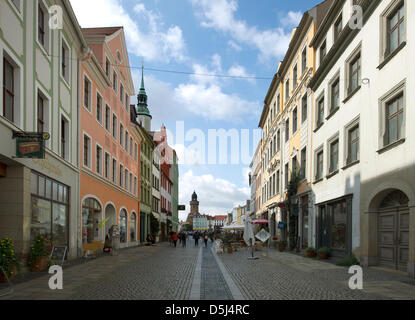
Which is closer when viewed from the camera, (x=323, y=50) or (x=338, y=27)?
(x=338, y=27)

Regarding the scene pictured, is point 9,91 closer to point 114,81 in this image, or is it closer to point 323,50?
point 323,50

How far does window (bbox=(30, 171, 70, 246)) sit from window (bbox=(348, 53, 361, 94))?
13.1 meters

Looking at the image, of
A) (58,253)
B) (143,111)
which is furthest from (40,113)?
(143,111)

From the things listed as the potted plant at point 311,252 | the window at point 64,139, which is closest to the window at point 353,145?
the potted plant at point 311,252

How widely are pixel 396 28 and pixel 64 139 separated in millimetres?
14110

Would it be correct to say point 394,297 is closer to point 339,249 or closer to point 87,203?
point 339,249

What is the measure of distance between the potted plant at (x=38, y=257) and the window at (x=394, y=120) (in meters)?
12.3

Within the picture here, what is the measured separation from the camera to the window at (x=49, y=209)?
14438 mm

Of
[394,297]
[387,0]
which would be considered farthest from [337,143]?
[394,297]

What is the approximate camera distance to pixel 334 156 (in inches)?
800

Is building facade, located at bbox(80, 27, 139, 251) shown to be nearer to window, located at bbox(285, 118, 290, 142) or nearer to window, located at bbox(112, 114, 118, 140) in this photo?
window, located at bbox(112, 114, 118, 140)

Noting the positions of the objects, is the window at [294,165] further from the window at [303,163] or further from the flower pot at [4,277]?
the flower pot at [4,277]
